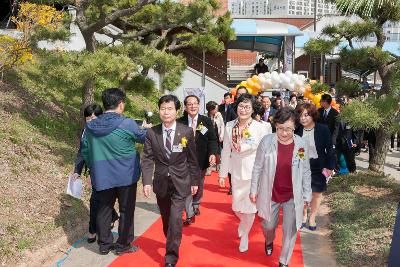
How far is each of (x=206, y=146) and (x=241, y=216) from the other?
137 cm

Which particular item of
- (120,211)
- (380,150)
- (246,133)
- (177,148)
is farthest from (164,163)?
(380,150)

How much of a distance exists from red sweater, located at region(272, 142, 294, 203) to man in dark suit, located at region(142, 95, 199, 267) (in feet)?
2.85

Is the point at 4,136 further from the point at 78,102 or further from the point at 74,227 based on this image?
the point at 78,102

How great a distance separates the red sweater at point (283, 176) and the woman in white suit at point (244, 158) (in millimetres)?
535

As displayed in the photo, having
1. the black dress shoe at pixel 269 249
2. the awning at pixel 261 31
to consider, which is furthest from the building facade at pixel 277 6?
the black dress shoe at pixel 269 249

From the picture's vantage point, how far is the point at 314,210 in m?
6.25

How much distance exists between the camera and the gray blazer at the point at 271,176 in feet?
15.1

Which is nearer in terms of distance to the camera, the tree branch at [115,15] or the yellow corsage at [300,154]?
the yellow corsage at [300,154]

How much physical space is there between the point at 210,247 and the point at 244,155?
1137mm

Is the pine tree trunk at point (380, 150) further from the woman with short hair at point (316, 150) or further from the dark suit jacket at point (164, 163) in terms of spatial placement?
the dark suit jacket at point (164, 163)

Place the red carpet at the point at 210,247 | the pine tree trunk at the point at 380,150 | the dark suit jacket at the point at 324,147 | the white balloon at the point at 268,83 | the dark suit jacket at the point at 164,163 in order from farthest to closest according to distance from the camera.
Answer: the white balloon at the point at 268,83
the pine tree trunk at the point at 380,150
the dark suit jacket at the point at 324,147
the red carpet at the point at 210,247
the dark suit jacket at the point at 164,163

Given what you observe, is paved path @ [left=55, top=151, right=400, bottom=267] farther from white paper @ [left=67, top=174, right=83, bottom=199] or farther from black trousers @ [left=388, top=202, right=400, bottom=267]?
black trousers @ [left=388, top=202, right=400, bottom=267]

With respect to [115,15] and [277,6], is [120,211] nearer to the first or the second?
[115,15]

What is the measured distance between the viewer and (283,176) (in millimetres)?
4660
